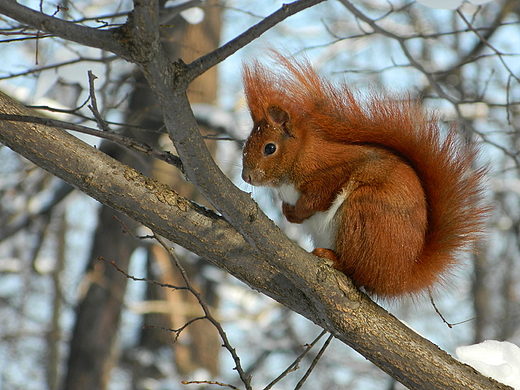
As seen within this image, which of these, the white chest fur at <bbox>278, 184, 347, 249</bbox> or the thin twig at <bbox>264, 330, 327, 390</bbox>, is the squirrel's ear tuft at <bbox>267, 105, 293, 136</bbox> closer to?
the white chest fur at <bbox>278, 184, 347, 249</bbox>

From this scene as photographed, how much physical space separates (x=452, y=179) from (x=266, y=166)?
688 mm

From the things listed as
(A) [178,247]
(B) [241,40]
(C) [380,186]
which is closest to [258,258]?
(C) [380,186]

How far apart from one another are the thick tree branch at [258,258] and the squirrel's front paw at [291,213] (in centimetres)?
37

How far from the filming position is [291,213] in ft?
6.77

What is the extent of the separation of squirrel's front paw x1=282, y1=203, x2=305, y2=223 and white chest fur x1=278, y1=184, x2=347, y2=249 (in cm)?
2

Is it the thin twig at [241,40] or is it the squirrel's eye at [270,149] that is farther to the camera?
the squirrel's eye at [270,149]

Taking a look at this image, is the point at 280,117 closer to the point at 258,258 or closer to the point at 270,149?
the point at 270,149

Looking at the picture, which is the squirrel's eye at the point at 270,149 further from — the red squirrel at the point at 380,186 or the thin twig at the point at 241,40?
the thin twig at the point at 241,40

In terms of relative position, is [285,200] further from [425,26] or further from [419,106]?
[425,26]

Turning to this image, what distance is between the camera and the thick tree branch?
4.77 feet

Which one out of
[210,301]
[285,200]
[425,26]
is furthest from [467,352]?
[425,26]

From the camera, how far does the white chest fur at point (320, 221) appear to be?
6.07 ft

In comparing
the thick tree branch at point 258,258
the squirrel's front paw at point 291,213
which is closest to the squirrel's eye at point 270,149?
the squirrel's front paw at point 291,213

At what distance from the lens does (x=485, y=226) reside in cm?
194
